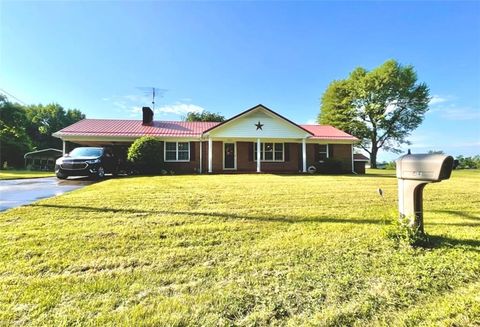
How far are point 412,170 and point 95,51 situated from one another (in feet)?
57.9

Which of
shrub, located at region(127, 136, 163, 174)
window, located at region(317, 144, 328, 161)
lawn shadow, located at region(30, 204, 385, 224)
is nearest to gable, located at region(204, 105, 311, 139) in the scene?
window, located at region(317, 144, 328, 161)

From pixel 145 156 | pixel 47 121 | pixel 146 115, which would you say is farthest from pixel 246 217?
pixel 47 121

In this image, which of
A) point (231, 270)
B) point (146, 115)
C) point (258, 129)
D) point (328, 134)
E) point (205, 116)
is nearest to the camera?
point (231, 270)

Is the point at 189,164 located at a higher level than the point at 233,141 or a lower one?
lower

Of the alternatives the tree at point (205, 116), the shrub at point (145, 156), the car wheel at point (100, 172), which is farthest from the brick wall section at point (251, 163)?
the tree at point (205, 116)

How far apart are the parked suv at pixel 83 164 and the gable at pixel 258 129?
6885 mm

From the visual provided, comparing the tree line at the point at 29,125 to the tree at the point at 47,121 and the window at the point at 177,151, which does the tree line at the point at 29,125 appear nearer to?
the tree at the point at 47,121

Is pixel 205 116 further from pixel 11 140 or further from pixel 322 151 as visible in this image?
pixel 322 151

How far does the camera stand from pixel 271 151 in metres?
20.7

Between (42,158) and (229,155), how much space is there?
88.4 feet

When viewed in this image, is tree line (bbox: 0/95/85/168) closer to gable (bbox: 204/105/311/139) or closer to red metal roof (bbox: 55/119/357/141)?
red metal roof (bbox: 55/119/357/141)

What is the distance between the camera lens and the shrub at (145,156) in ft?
53.1

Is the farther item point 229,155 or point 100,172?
point 229,155

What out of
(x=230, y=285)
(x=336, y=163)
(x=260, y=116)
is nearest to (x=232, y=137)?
(x=260, y=116)
